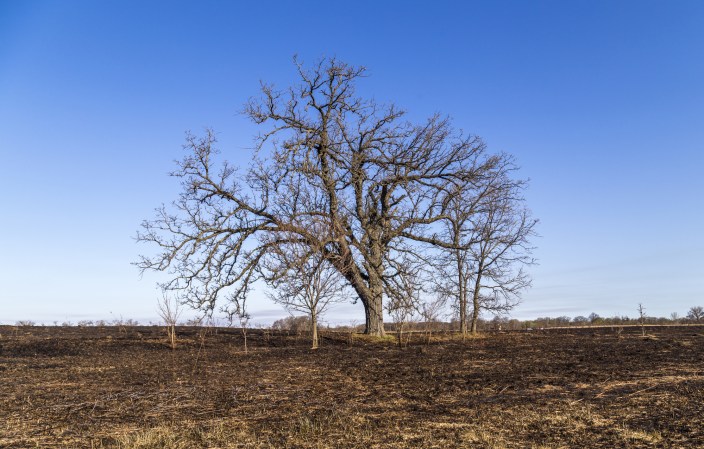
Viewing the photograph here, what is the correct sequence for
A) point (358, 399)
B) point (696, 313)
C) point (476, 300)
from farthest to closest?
1. point (696, 313)
2. point (476, 300)
3. point (358, 399)

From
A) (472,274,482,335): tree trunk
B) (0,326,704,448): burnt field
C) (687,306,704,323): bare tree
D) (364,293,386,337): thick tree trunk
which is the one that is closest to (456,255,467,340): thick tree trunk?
(472,274,482,335): tree trunk

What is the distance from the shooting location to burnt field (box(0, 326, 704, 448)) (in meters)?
7.60

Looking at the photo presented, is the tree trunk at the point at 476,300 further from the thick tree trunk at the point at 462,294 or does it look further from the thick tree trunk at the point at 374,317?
the thick tree trunk at the point at 374,317

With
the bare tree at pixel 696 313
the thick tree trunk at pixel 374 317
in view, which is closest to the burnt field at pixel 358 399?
the thick tree trunk at pixel 374 317

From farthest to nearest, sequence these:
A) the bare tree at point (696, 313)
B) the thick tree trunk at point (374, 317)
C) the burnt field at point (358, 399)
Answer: the bare tree at point (696, 313) → the thick tree trunk at point (374, 317) → the burnt field at point (358, 399)

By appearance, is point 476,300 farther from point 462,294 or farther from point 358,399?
point 358,399

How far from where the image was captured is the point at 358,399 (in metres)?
10.4

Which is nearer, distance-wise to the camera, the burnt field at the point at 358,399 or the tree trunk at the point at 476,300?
the burnt field at the point at 358,399

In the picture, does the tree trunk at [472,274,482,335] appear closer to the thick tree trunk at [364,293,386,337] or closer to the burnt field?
the thick tree trunk at [364,293,386,337]

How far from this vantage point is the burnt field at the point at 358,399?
7602mm

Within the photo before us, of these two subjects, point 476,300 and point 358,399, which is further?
point 476,300

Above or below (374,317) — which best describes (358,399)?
below

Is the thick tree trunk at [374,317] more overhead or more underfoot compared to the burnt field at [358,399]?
more overhead

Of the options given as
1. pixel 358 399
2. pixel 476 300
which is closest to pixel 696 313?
pixel 476 300
